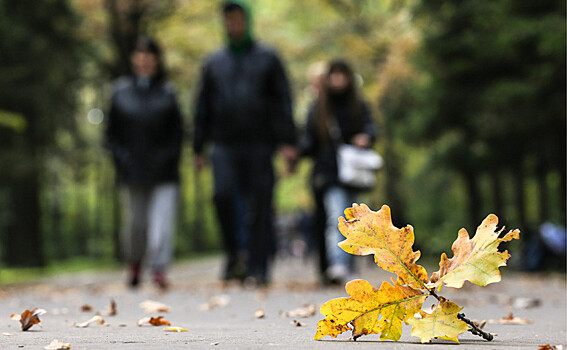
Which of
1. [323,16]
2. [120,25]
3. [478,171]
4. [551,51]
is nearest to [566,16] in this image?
[551,51]

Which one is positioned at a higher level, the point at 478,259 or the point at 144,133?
the point at 144,133

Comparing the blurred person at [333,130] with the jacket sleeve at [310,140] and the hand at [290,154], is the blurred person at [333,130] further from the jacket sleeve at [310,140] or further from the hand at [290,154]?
the hand at [290,154]

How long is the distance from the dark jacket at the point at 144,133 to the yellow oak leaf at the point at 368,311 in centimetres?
544

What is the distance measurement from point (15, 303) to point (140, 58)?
9.84 feet

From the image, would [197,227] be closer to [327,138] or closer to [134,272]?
[134,272]

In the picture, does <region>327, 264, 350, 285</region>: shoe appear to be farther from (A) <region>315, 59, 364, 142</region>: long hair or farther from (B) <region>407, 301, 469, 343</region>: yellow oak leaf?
(B) <region>407, 301, 469, 343</region>: yellow oak leaf

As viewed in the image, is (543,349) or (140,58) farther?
(140,58)

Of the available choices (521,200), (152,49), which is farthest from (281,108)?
(521,200)

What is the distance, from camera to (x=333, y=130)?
801cm

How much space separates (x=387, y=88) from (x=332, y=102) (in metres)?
10.6

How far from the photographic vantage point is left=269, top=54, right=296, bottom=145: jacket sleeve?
790 cm

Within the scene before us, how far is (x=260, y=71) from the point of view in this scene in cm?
795

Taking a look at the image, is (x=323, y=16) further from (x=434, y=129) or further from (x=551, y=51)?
(x=551, y=51)

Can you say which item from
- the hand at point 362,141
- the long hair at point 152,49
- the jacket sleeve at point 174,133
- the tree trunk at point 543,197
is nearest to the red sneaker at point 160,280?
the jacket sleeve at point 174,133
